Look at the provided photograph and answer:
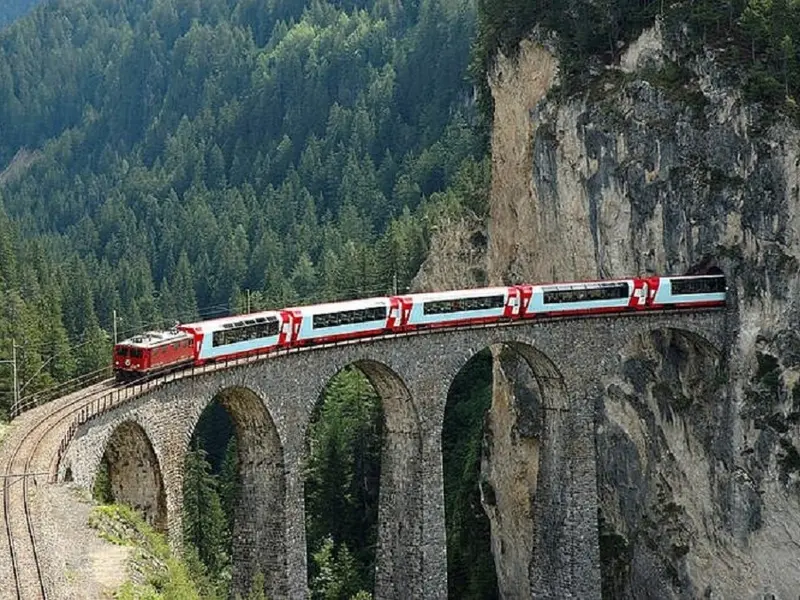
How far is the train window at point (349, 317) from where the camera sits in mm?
45625

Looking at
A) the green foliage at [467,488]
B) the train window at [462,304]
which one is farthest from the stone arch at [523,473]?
the train window at [462,304]

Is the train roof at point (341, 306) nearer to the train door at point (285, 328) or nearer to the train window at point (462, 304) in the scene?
the train door at point (285, 328)

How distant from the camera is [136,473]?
4106cm

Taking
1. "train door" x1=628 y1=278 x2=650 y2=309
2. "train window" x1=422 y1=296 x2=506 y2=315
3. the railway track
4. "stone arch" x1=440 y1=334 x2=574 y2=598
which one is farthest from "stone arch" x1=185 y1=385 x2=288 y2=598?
"train door" x1=628 y1=278 x2=650 y2=309

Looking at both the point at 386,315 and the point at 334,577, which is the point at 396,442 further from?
the point at 334,577

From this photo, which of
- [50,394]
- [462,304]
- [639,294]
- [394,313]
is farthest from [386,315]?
[50,394]

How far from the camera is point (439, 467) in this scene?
49406 millimetres

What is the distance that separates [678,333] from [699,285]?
10.4 feet

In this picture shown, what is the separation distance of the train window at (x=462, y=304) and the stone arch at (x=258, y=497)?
9125mm

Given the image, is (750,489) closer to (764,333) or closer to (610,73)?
(764,333)

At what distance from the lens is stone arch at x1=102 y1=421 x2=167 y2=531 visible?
40156mm

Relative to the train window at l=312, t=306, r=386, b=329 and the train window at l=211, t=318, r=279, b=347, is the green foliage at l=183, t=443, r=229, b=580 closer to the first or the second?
the train window at l=312, t=306, r=386, b=329

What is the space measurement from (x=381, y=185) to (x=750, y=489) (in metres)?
126

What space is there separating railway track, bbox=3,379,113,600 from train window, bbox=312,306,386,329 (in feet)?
27.9
